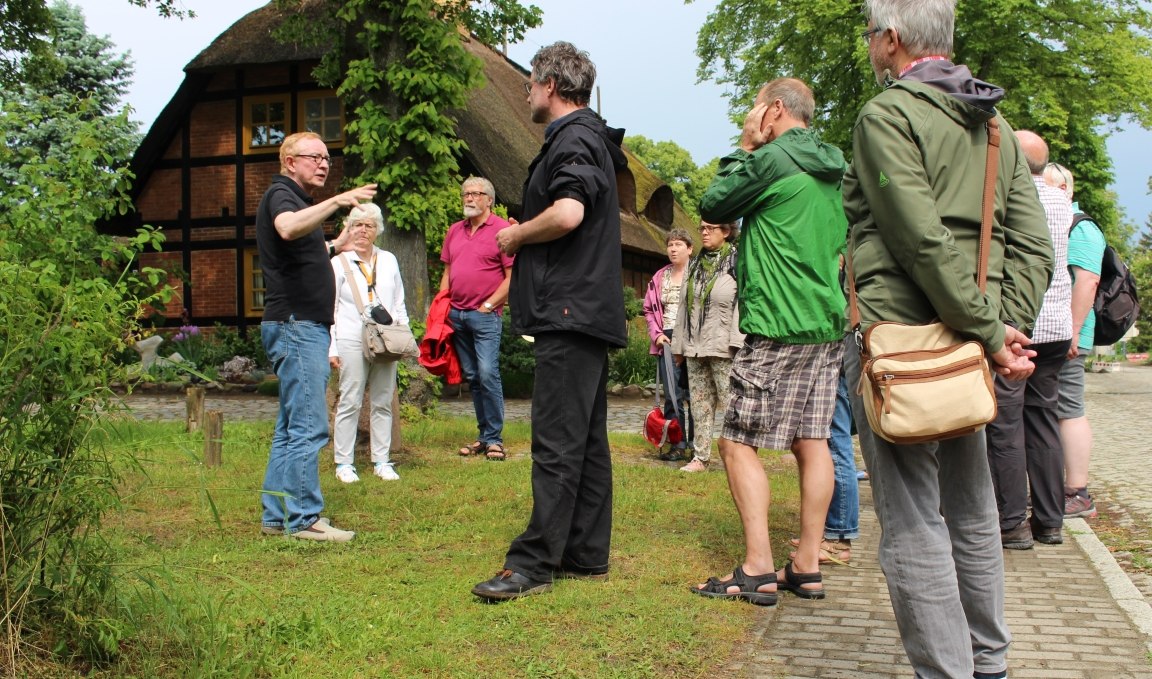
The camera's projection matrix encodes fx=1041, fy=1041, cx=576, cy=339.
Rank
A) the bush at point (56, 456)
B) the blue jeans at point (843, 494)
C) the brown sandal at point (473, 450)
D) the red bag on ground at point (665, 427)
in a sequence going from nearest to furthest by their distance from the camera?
1. the bush at point (56, 456)
2. the blue jeans at point (843, 494)
3. the brown sandal at point (473, 450)
4. the red bag on ground at point (665, 427)

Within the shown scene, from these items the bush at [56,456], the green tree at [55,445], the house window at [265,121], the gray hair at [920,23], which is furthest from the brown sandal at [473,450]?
the house window at [265,121]

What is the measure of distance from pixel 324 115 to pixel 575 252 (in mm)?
18794

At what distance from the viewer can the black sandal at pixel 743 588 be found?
4.49 metres

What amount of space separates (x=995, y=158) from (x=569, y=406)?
2100 millimetres

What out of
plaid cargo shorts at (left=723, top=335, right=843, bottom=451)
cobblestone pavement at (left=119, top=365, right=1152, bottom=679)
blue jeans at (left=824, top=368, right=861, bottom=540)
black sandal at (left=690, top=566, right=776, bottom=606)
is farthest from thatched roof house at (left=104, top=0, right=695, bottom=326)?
black sandal at (left=690, top=566, right=776, bottom=606)

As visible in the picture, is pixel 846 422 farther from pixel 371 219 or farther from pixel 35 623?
pixel 35 623

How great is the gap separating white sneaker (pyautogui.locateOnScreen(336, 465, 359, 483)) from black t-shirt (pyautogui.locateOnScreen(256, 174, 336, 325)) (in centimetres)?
197

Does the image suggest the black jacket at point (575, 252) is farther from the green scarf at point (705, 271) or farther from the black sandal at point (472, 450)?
the black sandal at point (472, 450)

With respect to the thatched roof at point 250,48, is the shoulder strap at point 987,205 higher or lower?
lower

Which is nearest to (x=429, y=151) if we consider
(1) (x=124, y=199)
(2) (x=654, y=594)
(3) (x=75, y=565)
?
(1) (x=124, y=199)

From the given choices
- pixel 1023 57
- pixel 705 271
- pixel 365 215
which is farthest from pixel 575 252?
pixel 1023 57

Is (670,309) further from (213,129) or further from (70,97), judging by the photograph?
(213,129)

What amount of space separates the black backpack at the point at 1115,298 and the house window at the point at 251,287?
19.3 metres

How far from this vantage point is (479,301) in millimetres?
8570
